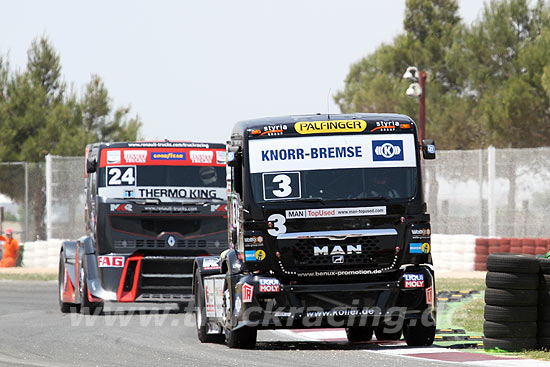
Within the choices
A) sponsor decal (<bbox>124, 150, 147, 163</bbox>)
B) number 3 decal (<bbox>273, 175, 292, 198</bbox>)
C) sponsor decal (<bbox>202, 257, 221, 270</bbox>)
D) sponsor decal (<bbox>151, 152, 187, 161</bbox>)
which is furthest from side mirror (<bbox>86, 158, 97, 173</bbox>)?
number 3 decal (<bbox>273, 175, 292, 198</bbox>)

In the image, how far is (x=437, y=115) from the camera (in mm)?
50656

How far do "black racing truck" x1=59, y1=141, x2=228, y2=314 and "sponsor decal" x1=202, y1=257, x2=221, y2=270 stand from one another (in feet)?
12.4

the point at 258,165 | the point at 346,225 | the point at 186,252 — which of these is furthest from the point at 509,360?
the point at 186,252

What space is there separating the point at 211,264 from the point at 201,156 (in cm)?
473

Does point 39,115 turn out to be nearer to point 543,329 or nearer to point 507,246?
point 507,246

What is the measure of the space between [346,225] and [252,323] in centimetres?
139

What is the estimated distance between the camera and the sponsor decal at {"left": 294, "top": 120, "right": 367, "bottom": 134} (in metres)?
12.8

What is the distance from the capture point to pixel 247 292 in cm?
1244

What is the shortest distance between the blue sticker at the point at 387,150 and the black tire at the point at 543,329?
224 centimetres

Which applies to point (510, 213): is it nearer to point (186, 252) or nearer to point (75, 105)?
point (186, 252)

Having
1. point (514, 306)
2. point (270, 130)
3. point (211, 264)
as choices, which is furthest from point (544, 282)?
point (211, 264)

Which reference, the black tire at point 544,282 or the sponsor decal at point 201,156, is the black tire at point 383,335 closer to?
the black tire at point 544,282

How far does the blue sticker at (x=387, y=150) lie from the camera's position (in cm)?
1269

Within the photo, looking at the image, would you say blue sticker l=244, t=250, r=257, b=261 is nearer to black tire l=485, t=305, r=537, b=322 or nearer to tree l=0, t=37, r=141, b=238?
black tire l=485, t=305, r=537, b=322
